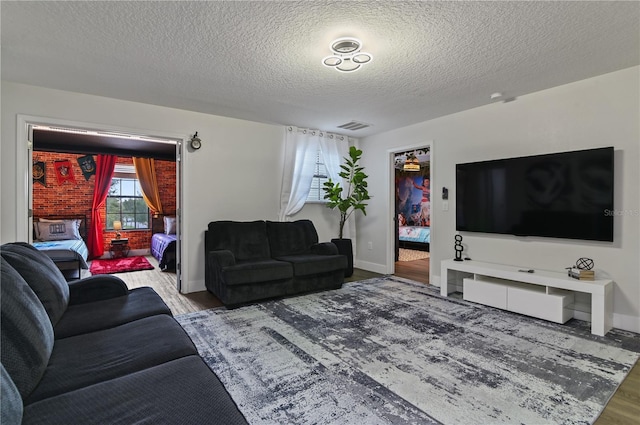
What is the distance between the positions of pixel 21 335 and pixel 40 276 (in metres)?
0.72

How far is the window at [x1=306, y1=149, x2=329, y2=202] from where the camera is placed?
5500 mm

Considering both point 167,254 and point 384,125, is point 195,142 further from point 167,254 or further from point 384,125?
point 384,125

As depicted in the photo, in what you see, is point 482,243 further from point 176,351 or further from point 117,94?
point 117,94

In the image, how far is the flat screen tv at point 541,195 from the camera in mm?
3070

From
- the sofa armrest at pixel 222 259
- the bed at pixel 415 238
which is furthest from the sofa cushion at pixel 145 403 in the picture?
the bed at pixel 415 238

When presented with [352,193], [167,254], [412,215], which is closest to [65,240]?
[167,254]

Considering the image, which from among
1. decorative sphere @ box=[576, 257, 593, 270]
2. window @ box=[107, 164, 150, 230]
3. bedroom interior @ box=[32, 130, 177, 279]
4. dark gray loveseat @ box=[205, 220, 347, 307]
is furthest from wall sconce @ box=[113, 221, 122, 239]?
decorative sphere @ box=[576, 257, 593, 270]

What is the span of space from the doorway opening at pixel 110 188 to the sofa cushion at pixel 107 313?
2.46 m

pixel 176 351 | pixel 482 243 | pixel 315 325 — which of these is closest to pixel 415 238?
pixel 482 243

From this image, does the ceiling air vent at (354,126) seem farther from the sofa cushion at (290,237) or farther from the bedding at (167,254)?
the bedding at (167,254)

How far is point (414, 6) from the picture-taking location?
2039 millimetres

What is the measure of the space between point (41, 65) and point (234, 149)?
7.35 feet

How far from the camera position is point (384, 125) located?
5020mm

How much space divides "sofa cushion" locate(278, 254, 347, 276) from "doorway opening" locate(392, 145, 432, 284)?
5.22 feet
